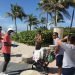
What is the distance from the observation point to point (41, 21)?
90938mm

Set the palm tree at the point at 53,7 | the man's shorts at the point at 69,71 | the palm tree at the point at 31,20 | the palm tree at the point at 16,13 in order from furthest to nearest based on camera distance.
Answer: the palm tree at the point at 31,20 → the palm tree at the point at 16,13 → the palm tree at the point at 53,7 → the man's shorts at the point at 69,71

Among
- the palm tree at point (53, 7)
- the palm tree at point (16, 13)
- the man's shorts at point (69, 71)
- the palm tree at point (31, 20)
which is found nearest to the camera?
the man's shorts at point (69, 71)

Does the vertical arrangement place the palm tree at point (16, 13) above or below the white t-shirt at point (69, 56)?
above

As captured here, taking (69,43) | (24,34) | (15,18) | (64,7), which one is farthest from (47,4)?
(69,43)

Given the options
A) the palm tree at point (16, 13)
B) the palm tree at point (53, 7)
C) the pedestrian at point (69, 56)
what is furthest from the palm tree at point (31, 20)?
the pedestrian at point (69, 56)

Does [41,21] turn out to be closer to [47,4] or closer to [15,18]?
[15,18]

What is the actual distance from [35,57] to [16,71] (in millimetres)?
932

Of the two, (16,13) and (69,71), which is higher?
(16,13)

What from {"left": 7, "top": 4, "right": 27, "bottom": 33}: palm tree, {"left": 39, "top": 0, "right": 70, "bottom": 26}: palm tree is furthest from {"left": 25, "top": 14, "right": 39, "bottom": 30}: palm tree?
{"left": 39, "top": 0, "right": 70, "bottom": 26}: palm tree

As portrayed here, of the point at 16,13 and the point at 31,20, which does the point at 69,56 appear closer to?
the point at 16,13

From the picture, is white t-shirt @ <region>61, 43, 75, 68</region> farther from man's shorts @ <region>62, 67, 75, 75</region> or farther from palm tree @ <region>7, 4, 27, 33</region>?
palm tree @ <region>7, 4, 27, 33</region>

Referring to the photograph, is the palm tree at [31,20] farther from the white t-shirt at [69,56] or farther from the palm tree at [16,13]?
the white t-shirt at [69,56]

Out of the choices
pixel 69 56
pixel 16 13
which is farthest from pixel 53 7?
pixel 69 56

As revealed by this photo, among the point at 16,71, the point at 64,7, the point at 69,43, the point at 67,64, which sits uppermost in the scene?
the point at 64,7
